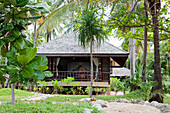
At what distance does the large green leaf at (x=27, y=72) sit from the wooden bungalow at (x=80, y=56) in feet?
29.0

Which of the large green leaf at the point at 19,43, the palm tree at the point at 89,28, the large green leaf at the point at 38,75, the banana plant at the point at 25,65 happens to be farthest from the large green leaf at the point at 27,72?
the palm tree at the point at 89,28

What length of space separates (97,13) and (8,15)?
639 cm

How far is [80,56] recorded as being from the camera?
1227 centimetres

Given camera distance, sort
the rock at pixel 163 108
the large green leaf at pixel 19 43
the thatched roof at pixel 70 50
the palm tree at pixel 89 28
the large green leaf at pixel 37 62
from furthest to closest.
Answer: the thatched roof at pixel 70 50 < the palm tree at pixel 89 28 < the rock at pixel 163 108 < the large green leaf at pixel 19 43 < the large green leaf at pixel 37 62

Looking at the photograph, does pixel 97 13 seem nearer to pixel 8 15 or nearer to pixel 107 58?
pixel 107 58

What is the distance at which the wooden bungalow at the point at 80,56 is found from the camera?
12.1 meters

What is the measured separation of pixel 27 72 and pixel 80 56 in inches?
386

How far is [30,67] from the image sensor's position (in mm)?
2523

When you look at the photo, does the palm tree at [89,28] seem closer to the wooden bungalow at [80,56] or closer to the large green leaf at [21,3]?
the wooden bungalow at [80,56]

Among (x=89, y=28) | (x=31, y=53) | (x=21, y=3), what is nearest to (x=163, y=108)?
(x=89, y=28)

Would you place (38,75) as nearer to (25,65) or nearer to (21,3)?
(25,65)

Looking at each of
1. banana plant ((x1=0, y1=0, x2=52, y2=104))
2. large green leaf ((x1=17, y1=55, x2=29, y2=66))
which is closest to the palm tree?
banana plant ((x1=0, y1=0, x2=52, y2=104))

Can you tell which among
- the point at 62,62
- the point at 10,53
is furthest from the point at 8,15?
the point at 62,62

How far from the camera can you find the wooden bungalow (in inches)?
478
